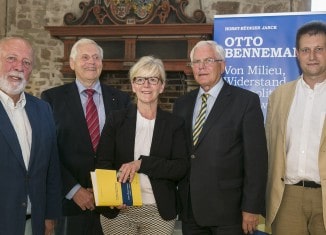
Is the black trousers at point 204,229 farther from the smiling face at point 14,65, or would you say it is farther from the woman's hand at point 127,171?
the smiling face at point 14,65

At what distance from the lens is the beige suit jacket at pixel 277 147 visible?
253 centimetres

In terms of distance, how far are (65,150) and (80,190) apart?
294 mm

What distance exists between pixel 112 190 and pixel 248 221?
838 millimetres

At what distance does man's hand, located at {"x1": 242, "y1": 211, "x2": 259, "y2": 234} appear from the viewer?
246cm

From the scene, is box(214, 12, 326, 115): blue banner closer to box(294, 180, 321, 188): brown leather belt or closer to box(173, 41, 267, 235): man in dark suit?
box(173, 41, 267, 235): man in dark suit

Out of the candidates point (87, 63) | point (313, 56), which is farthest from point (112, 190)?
point (313, 56)

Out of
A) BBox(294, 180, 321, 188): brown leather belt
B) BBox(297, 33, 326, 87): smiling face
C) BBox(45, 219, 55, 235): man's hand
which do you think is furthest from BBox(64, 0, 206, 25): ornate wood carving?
BBox(45, 219, 55, 235): man's hand

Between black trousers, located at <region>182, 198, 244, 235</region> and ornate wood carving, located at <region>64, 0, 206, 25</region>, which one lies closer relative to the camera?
black trousers, located at <region>182, 198, 244, 235</region>

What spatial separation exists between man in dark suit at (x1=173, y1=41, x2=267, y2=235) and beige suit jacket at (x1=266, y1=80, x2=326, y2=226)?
9 centimetres

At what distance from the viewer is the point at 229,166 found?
2484mm

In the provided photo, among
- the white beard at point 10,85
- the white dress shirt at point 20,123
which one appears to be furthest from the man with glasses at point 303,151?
the white beard at point 10,85

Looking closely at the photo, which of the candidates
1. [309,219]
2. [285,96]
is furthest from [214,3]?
[309,219]

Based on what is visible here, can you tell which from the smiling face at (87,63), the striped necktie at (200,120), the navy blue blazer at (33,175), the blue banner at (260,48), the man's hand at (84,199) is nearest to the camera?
the navy blue blazer at (33,175)

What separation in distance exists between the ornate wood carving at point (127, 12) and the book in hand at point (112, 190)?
4602mm
